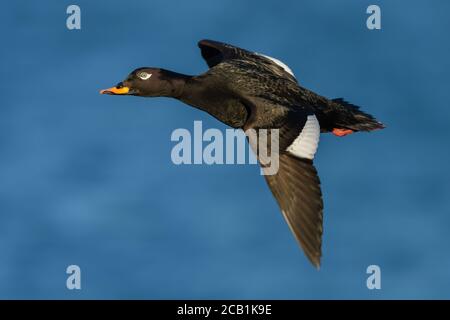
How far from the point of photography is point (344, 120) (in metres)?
17.6

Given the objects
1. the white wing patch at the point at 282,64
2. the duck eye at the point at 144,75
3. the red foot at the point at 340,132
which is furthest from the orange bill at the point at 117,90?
the red foot at the point at 340,132

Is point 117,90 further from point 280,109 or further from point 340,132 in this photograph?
point 340,132

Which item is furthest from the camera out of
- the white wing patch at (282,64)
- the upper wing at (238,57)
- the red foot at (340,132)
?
the white wing patch at (282,64)

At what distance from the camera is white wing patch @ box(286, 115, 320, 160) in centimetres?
1564

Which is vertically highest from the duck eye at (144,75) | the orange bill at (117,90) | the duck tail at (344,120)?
the duck eye at (144,75)

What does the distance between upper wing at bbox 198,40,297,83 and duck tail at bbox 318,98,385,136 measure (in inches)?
46.6

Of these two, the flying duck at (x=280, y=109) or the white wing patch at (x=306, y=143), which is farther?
the white wing patch at (x=306, y=143)

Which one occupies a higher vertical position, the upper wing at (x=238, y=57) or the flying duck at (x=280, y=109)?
the upper wing at (x=238, y=57)

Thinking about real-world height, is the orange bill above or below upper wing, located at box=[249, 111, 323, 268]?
above

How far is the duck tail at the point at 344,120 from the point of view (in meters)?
17.5

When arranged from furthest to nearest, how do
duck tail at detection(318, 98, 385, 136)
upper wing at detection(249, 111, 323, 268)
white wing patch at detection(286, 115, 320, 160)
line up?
duck tail at detection(318, 98, 385, 136) → white wing patch at detection(286, 115, 320, 160) → upper wing at detection(249, 111, 323, 268)

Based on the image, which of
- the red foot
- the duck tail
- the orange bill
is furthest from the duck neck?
the red foot

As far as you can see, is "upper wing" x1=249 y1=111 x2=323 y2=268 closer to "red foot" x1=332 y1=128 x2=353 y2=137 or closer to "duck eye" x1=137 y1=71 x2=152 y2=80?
"red foot" x1=332 y1=128 x2=353 y2=137

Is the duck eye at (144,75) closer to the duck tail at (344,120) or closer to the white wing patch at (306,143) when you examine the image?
the duck tail at (344,120)
